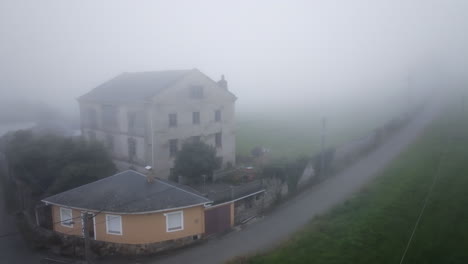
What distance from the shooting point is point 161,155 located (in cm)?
2811

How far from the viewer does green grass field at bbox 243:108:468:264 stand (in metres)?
14.5

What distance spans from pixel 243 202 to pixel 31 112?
59.8 m

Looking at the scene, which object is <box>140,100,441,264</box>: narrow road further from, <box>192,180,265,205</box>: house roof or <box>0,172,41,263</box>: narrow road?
<box>0,172,41,263</box>: narrow road

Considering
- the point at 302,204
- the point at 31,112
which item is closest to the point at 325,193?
the point at 302,204

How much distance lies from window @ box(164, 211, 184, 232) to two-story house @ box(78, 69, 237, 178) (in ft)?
35.1

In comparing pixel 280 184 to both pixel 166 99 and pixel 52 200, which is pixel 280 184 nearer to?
pixel 166 99

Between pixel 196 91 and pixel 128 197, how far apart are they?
13.8m

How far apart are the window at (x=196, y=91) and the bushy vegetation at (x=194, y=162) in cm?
584

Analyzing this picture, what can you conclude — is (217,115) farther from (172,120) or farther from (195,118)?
(172,120)

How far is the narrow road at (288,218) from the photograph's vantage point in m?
16.8

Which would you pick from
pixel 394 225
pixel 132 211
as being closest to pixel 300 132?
pixel 394 225

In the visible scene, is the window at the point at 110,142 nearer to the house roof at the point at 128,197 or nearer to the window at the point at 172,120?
the window at the point at 172,120

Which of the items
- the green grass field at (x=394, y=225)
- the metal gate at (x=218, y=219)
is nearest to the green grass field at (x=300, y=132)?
the green grass field at (x=394, y=225)

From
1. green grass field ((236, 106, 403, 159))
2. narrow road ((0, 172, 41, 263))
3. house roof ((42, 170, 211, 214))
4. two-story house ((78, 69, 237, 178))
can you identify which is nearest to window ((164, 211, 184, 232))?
house roof ((42, 170, 211, 214))
